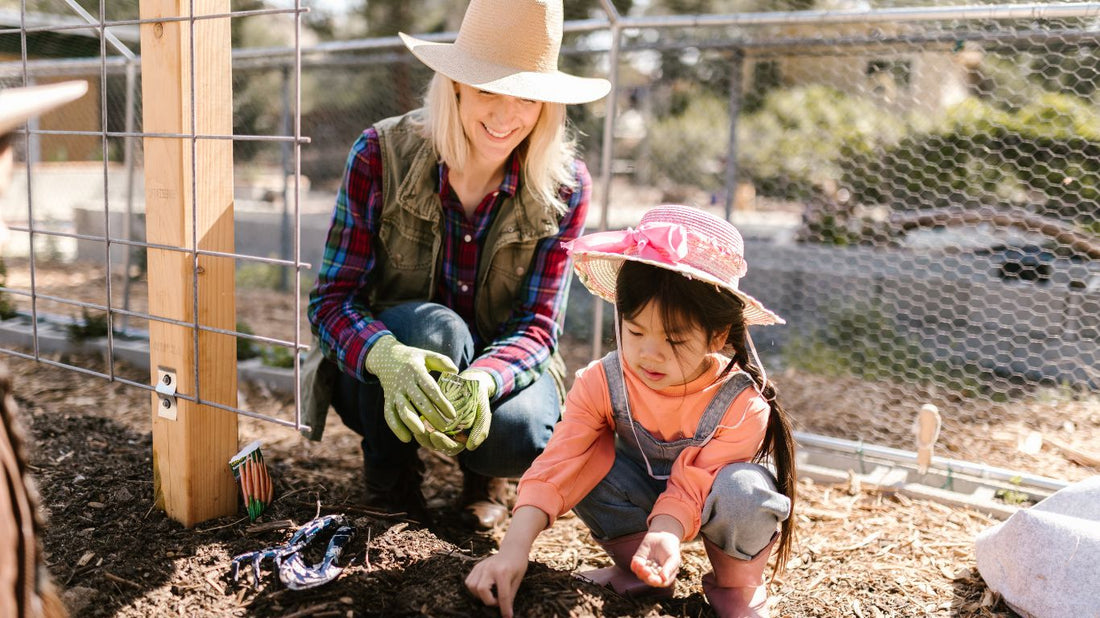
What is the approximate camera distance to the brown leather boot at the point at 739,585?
5.44 feet

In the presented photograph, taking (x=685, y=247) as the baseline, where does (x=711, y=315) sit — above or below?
below

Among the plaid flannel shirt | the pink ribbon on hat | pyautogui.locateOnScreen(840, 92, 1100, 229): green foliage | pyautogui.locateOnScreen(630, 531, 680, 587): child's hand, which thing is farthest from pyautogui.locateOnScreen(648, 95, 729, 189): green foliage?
pyautogui.locateOnScreen(630, 531, 680, 587): child's hand

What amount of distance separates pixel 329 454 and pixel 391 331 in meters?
0.87

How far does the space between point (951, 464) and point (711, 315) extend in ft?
4.35

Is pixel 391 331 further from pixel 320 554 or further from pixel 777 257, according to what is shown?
pixel 777 257

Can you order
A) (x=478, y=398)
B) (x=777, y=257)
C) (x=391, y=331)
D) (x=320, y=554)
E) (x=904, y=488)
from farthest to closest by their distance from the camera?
(x=777, y=257) < (x=904, y=488) < (x=391, y=331) < (x=478, y=398) < (x=320, y=554)

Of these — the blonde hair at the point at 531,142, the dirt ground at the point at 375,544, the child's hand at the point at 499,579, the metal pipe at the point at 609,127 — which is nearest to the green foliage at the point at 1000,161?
the dirt ground at the point at 375,544

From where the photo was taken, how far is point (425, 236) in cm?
212

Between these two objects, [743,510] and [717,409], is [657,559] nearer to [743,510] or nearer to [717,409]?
[743,510]

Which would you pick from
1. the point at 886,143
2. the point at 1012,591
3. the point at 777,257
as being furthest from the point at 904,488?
the point at 886,143

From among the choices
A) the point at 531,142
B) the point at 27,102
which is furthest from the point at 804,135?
the point at 27,102

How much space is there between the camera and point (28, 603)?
100 centimetres

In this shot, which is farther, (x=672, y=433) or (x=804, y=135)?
(x=804, y=135)

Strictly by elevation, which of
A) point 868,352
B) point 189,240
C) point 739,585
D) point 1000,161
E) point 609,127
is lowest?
point 868,352
